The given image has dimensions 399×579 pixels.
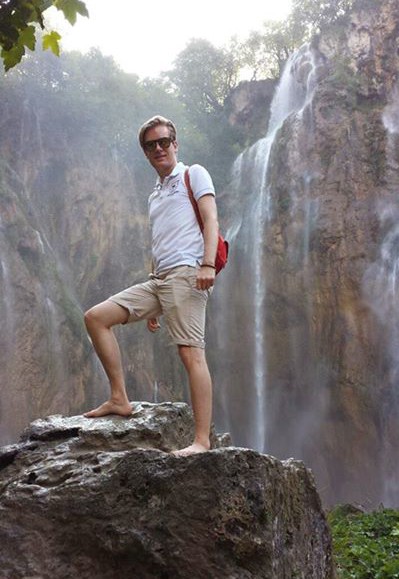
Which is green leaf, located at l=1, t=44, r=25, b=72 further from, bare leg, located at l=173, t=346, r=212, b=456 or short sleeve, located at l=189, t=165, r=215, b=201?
bare leg, located at l=173, t=346, r=212, b=456

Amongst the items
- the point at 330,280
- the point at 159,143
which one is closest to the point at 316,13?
the point at 330,280

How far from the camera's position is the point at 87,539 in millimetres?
2527

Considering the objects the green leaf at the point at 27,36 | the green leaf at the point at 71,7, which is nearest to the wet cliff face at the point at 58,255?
the green leaf at the point at 27,36

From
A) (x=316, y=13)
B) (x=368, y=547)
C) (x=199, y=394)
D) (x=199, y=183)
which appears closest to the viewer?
(x=199, y=394)

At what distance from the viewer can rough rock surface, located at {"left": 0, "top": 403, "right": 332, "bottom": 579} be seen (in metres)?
2.37

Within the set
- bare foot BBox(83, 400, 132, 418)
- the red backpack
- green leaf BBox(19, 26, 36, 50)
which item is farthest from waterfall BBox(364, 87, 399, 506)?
green leaf BBox(19, 26, 36, 50)

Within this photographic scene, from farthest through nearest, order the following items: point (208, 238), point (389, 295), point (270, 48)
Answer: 1. point (270, 48)
2. point (389, 295)
3. point (208, 238)

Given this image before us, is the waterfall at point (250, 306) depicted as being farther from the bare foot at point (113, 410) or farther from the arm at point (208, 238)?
the arm at point (208, 238)

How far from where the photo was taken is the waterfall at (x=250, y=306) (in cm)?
1606

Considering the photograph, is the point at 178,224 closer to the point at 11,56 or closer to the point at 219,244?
the point at 219,244

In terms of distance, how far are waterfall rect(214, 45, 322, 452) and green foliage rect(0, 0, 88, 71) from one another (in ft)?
44.8

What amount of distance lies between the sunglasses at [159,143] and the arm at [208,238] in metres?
0.36

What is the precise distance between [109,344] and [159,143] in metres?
1.14

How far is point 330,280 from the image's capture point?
49.1 ft
